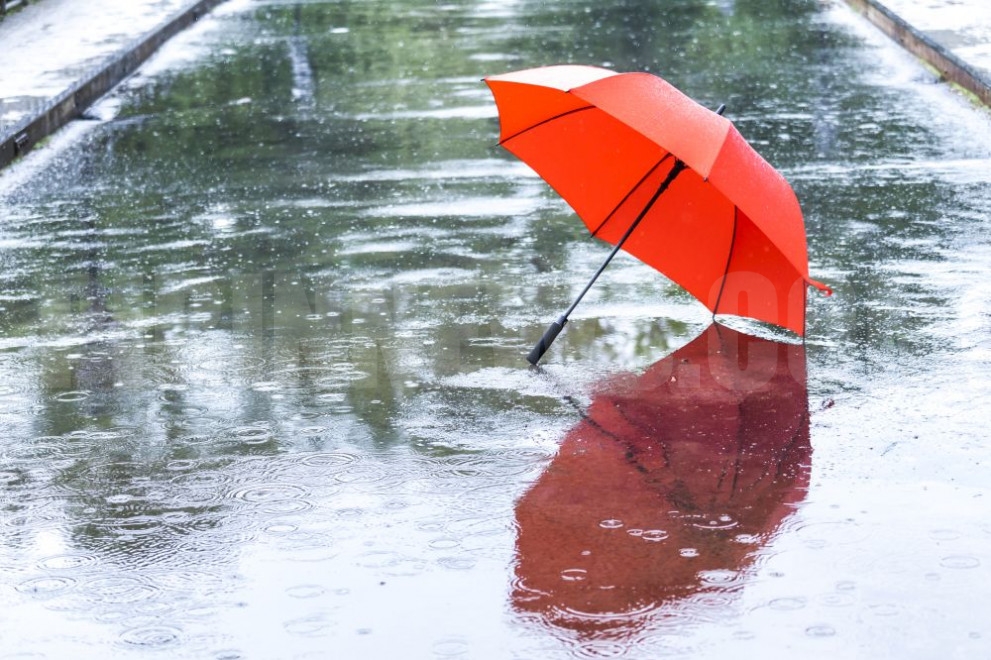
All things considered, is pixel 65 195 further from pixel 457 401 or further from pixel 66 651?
pixel 66 651

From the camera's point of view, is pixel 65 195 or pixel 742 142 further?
pixel 65 195

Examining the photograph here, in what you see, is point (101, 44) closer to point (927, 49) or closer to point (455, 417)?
point (927, 49)

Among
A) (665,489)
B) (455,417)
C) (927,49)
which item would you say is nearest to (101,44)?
(927,49)

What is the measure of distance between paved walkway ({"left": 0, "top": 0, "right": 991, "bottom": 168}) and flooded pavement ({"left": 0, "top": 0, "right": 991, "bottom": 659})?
107 cm

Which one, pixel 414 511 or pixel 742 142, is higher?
pixel 742 142

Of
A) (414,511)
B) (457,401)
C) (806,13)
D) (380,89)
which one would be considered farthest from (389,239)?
(806,13)

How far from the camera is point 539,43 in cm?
1586

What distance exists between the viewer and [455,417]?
19.5 feet

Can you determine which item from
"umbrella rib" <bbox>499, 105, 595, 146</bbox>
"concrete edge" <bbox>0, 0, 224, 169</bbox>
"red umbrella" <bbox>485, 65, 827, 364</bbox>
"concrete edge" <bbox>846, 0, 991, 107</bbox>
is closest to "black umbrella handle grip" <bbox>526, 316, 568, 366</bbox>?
"red umbrella" <bbox>485, 65, 827, 364</bbox>

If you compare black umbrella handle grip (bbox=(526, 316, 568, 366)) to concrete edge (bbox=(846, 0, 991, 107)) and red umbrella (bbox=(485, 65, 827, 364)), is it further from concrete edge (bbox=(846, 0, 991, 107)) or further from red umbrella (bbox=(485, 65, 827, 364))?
concrete edge (bbox=(846, 0, 991, 107))

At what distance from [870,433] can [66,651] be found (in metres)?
2.95

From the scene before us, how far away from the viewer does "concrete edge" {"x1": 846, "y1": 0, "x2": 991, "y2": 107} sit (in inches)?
488

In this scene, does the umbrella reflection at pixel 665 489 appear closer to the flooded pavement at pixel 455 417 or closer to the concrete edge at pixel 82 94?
the flooded pavement at pixel 455 417

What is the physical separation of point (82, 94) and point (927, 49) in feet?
25.0
